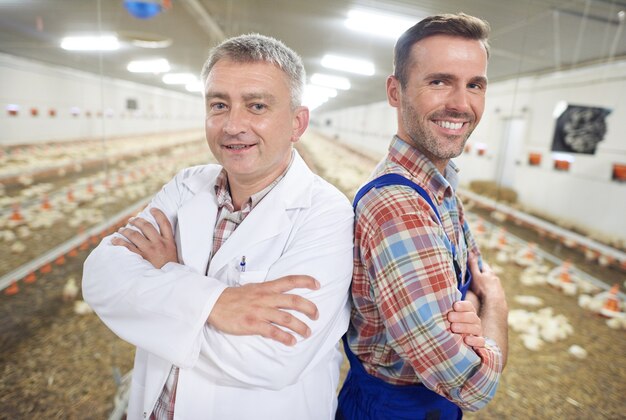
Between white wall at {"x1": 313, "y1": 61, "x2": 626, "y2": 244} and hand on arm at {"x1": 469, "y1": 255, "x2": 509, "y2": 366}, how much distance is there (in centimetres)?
226

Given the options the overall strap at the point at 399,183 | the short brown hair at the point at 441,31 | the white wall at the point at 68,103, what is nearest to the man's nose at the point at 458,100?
the short brown hair at the point at 441,31

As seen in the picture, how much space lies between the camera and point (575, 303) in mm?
3285

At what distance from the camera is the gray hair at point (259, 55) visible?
1109 millimetres

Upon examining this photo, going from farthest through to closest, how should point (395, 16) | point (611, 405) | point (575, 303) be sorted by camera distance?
point (575, 303), point (611, 405), point (395, 16)

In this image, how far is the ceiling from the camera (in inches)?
63.7

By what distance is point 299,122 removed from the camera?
1.27 m

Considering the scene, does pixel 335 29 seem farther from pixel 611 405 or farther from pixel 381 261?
pixel 611 405

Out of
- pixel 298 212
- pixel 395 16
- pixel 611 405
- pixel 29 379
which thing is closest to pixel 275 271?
pixel 298 212

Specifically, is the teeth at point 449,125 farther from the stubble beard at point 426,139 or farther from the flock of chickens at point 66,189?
the flock of chickens at point 66,189

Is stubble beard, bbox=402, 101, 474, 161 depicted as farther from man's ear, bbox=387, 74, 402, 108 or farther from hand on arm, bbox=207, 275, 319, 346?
hand on arm, bbox=207, 275, 319, 346

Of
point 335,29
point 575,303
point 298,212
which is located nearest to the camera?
point 298,212

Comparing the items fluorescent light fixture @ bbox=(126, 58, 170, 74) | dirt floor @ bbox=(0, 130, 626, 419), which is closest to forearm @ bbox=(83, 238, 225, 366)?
dirt floor @ bbox=(0, 130, 626, 419)

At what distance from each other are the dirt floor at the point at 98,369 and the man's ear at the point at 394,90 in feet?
5.64

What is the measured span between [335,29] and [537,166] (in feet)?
19.3
